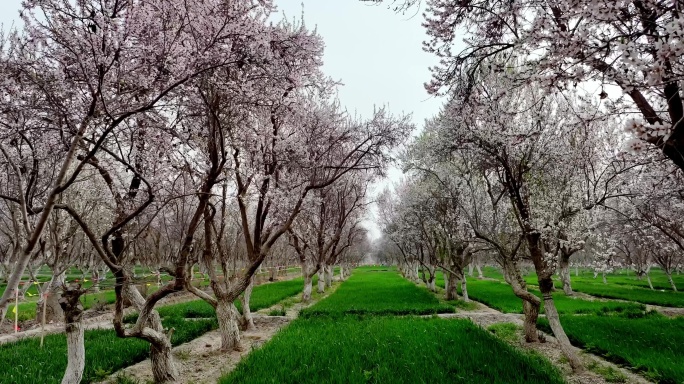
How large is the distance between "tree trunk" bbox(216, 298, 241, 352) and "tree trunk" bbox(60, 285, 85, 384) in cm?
502

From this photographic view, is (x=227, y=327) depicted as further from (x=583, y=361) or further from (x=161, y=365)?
(x=583, y=361)

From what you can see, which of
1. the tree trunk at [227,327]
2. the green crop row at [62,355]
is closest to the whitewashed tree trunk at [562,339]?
the tree trunk at [227,327]

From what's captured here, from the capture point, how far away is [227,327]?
10.6 m

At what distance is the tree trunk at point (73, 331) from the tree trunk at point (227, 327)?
502cm

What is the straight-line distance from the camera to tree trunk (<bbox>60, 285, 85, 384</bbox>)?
5615 millimetres

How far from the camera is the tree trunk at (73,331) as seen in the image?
18.4ft

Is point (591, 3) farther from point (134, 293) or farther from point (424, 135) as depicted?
point (424, 135)

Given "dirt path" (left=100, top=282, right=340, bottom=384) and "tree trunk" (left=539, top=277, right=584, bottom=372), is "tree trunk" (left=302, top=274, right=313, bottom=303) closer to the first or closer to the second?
"dirt path" (left=100, top=282, right=340, bottom=384)

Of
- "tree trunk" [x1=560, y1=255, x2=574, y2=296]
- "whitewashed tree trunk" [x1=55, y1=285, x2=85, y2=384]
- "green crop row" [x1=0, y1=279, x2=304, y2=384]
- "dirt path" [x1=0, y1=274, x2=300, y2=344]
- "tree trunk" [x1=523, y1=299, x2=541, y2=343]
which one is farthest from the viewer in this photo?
"tree trunk" [x1=560, y1=255, x2=574, y2=296]

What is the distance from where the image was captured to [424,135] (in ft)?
56.5

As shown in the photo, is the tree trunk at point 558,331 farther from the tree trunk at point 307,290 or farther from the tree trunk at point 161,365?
the tree trunk at point 307,290

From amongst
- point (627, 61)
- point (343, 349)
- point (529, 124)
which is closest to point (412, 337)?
point (343, 349)

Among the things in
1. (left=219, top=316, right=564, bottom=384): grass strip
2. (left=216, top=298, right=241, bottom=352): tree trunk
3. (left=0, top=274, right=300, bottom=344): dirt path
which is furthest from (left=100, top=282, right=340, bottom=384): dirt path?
(left=0, top=274, right=300, bottom=344): dirt path

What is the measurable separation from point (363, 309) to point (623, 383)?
1109 cm
